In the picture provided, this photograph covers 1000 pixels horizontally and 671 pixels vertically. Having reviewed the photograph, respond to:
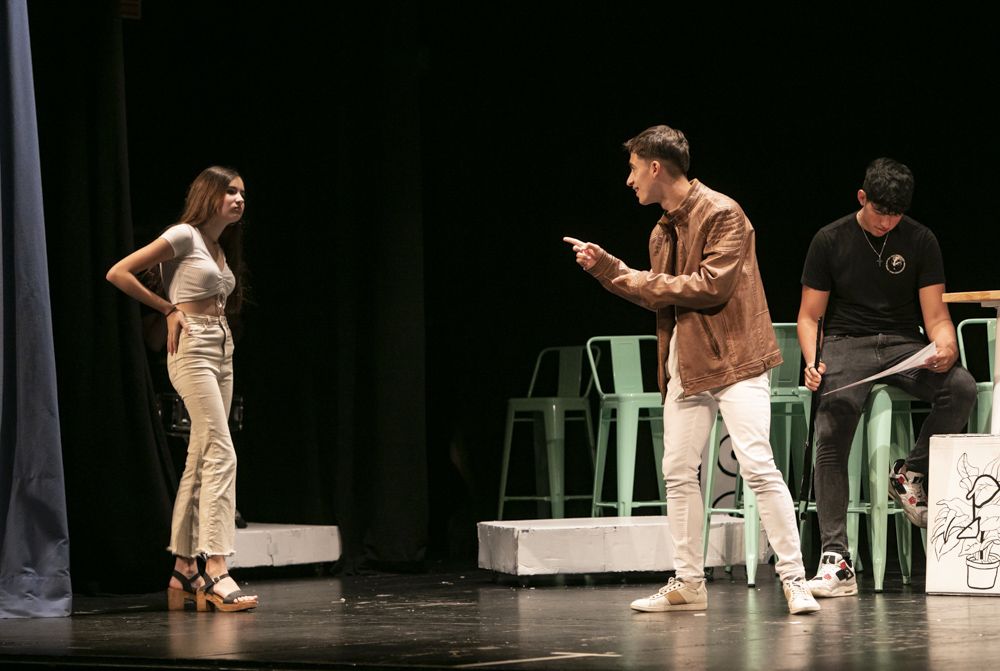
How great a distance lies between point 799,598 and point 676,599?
38 cm

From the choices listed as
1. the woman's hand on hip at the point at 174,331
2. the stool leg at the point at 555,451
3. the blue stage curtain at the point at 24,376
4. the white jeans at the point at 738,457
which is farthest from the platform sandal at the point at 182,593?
the stool leg at the point at 555,451

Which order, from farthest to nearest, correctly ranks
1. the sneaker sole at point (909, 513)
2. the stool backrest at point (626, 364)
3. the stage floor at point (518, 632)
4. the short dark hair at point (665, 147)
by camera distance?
the stool backrest at point (626, 364)
the sneaker sole at point (909, 513)
the short dark hair at point (665, 147)
the stage floor at point (518, 632)

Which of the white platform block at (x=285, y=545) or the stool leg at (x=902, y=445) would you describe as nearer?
the stool leg at (x=902, y=445)

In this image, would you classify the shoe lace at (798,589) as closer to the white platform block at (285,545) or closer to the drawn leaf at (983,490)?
the drawn leaf at (983,490)

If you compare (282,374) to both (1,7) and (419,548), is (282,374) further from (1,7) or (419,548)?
(1,7)

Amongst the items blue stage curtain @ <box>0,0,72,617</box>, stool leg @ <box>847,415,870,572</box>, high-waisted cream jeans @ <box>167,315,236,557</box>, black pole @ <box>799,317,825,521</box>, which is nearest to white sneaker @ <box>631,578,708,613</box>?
black pole @ <box>799,317,825,521</box>

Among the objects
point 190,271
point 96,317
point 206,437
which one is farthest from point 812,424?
point 96,317

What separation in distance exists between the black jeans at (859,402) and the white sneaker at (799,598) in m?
0.71

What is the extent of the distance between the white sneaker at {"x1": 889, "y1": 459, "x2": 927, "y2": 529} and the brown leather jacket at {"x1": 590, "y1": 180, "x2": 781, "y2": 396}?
1021 mm

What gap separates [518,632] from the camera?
412cm

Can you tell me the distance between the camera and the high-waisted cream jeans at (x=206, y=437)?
4.97m

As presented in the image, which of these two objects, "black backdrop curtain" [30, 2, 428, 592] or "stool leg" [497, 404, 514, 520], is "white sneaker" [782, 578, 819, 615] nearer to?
"black backdrop curtain" [30, 2, 428, 592]

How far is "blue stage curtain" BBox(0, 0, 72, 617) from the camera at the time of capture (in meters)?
4.90

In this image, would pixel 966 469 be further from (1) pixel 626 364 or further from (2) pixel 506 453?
(2) pixel 506 453
